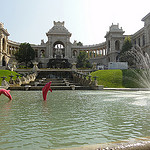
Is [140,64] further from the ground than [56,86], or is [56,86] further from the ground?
[140,64]

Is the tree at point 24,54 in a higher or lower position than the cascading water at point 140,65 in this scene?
higher

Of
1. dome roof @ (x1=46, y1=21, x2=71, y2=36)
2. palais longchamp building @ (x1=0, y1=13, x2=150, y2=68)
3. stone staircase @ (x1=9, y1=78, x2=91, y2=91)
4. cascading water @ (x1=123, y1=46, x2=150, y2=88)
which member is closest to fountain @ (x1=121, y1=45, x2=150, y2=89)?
cascading water @ (x1=123, y1=46, x2=150, y2=88)

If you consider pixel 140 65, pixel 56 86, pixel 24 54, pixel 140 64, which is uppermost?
pixel 24 54

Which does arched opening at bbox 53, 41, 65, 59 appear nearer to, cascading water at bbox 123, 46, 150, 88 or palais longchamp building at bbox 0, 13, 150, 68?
palais longchamp building at bbox 0, 13, 150, 68

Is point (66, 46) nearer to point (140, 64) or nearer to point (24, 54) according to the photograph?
point (24, 54)

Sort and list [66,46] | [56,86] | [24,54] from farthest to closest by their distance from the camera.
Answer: [66,46] → [24,54] → [56,86]

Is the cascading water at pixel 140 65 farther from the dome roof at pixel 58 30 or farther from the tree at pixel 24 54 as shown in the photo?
the tree at pixel 24 54

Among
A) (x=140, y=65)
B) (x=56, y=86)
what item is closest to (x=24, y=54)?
(x=140, y=65)

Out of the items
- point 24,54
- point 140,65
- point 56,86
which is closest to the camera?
point 56,86

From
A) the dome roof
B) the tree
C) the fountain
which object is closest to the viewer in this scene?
the fountain

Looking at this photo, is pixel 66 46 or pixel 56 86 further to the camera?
pixel 66 46

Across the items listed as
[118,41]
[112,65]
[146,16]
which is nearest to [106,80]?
→ [112,65]

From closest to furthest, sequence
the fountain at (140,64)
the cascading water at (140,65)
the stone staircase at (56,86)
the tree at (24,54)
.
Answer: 1. the stone staircase at (56,86)
2. the cascading water at (140,65)
3. the fountain at (140,64)
4. the tree at (24,54)

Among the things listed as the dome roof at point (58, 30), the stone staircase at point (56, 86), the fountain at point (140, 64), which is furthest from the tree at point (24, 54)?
the stone staircase at point (56, 86)
